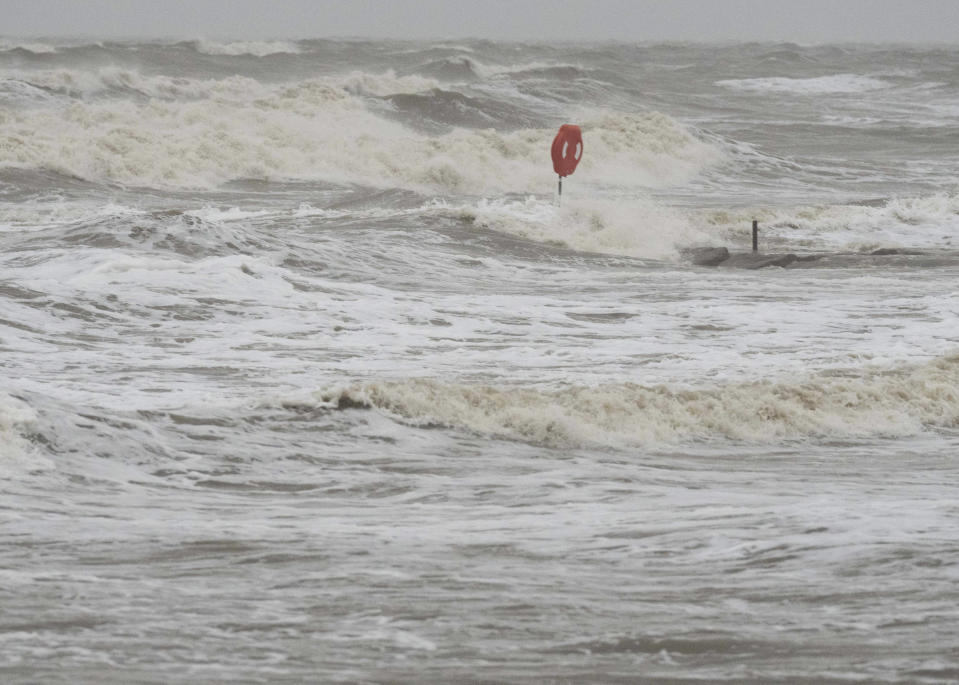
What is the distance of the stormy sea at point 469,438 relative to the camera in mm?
4879

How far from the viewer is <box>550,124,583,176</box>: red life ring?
21.0m

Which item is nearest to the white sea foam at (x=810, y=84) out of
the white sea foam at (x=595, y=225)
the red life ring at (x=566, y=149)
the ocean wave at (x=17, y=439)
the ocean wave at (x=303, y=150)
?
the ocean wave at (x=303, y=150)

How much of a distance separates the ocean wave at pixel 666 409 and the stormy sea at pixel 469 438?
0.03 metres

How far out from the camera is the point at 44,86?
40438 millimetres

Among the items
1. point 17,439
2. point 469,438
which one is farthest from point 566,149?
point 17,439

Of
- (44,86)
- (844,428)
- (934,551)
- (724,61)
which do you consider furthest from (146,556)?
(724,61)

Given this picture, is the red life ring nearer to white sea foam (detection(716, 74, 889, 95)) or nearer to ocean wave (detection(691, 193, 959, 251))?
ocean wave (detection(691, 193, 959, 251))

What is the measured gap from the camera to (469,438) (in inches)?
332

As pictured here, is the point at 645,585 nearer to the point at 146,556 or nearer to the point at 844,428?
the point at 146,556

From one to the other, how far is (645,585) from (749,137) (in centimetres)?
3342

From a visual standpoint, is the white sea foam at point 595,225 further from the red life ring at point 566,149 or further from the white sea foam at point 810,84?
the white sea foam at point 810,84

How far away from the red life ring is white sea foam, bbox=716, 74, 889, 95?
37007mm

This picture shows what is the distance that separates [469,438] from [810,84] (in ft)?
181

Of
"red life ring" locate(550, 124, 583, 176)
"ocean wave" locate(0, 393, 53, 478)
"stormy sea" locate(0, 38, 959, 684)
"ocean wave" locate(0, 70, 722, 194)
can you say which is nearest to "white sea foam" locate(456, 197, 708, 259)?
"stormy sea" locate(0, 38, 959, 684)
